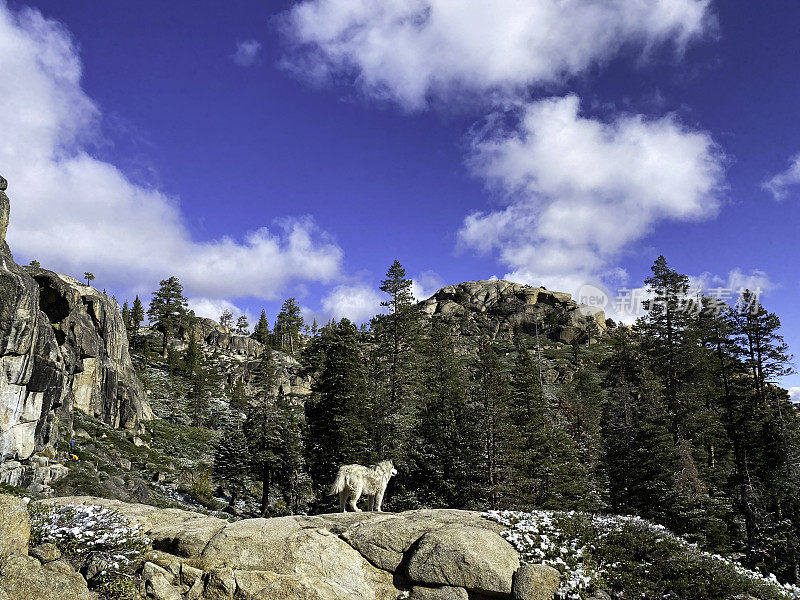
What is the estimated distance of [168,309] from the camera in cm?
8875

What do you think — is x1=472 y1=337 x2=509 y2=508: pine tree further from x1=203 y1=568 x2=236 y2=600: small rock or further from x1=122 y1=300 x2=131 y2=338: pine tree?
x1=122 y1=300 x2=131 y2=338: pine tree

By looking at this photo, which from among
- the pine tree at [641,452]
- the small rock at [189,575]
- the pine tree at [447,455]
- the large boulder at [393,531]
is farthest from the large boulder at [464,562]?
the pine tree at [641,452]

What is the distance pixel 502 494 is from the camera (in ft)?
87.4

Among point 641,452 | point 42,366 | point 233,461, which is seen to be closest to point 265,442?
point 233,461

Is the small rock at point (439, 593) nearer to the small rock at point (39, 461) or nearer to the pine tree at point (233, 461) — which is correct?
the small rock at point (39, 461)

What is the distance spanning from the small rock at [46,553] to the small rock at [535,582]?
9401 mm

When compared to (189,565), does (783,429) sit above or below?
above

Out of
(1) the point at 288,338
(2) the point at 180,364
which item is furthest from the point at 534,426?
(1) the point at 288,338

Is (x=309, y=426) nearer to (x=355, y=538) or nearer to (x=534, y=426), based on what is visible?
(x=534, y=426)

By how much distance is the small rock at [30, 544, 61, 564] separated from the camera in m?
8.67

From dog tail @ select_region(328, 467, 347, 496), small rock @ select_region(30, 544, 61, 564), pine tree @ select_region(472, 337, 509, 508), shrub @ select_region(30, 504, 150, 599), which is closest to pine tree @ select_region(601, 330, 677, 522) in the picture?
pine tree @ select_region(472, 337, 509, 508)

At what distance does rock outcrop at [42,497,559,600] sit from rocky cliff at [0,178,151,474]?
2292 cm

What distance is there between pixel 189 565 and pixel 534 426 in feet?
88.8

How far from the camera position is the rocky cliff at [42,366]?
92.1 ft
